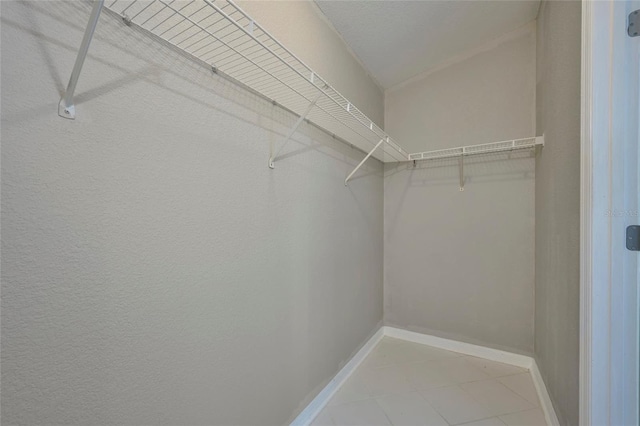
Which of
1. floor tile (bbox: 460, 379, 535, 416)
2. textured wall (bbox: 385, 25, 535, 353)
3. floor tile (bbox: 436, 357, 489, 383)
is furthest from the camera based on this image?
textured wall (bbox: 385, 25, 535, 353)

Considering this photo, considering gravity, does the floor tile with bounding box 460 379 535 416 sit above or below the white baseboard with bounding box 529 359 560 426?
below

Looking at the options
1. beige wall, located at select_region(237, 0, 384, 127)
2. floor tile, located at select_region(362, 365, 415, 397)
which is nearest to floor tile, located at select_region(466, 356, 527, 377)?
floor tile, located at select_region(362, 365, 415, 397)

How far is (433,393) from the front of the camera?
1606 mm

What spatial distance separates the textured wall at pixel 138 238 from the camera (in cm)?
52

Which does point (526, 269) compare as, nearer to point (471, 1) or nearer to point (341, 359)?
point (341, 359)

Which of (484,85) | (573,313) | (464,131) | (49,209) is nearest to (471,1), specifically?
(484,85)

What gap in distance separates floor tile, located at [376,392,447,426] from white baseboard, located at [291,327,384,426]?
26 cm

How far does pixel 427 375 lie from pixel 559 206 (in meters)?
1.35

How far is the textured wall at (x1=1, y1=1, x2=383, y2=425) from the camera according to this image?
0.52m

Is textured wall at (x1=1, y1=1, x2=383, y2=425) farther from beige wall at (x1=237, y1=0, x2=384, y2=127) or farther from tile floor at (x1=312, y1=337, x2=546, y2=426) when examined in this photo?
tile floor at (x1=312, y1=337, x2=546, y2=426)

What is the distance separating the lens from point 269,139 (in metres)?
1.12

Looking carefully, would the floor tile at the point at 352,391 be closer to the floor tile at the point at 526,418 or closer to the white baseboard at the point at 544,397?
the floor tile at the point at 526,418

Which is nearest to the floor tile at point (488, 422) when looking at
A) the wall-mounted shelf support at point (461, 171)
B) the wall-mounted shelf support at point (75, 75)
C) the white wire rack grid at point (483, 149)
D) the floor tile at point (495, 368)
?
the floor tile at point (495, 368)

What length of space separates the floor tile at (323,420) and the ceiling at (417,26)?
2313 millimetres
